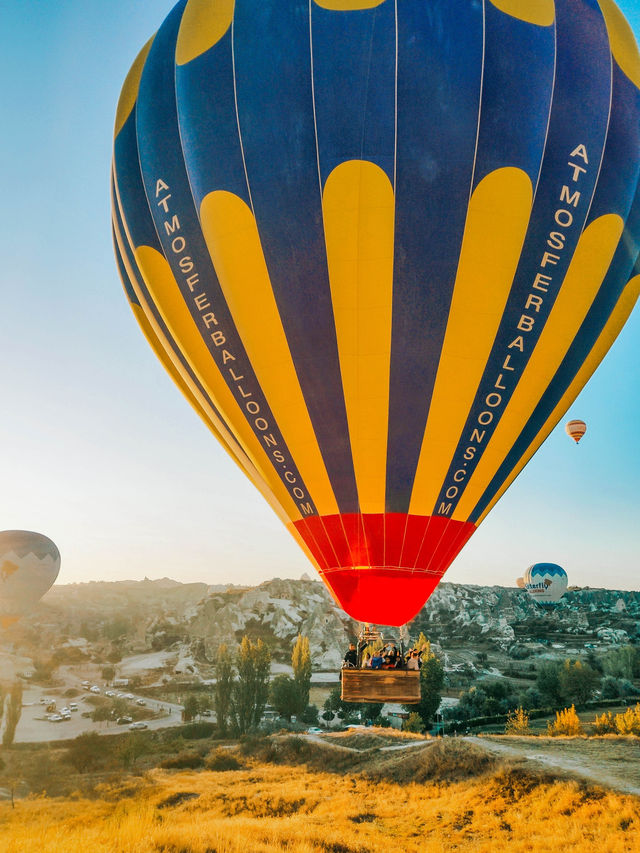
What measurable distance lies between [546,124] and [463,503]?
4.39 metres

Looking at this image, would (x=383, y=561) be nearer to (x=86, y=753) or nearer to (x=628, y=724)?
(x=628, y=724)

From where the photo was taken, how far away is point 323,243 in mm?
7297

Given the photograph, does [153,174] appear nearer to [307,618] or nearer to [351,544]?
[351,544]

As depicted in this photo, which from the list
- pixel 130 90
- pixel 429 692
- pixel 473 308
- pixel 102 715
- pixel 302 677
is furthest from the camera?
pixel 102 715

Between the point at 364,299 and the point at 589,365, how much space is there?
364cm

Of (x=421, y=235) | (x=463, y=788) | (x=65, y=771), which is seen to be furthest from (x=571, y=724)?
(x=421, y=235)

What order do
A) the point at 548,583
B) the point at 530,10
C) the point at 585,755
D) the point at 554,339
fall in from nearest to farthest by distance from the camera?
1. the point at 530,10
2. the point at 554,339
3. the point at 585,755
4. the point at 548,583

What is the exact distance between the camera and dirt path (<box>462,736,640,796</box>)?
13.4 metres

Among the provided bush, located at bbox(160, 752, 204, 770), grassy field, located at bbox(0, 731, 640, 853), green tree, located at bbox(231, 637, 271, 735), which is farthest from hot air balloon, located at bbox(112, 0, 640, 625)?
green tree, located at bbox(231, 637, 271, 735)

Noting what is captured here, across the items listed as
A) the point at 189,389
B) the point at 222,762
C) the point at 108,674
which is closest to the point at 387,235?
the point at 189,389

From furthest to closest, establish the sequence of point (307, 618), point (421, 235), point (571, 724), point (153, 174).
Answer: point (307, 618), point (571, 724), point (153, 174), point (421, 235)

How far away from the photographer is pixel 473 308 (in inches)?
295

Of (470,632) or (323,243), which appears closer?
(323,243)

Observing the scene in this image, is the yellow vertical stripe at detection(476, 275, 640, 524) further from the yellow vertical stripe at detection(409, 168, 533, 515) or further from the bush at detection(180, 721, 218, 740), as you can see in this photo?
the bush at detection(180, 721, 218, 740)
